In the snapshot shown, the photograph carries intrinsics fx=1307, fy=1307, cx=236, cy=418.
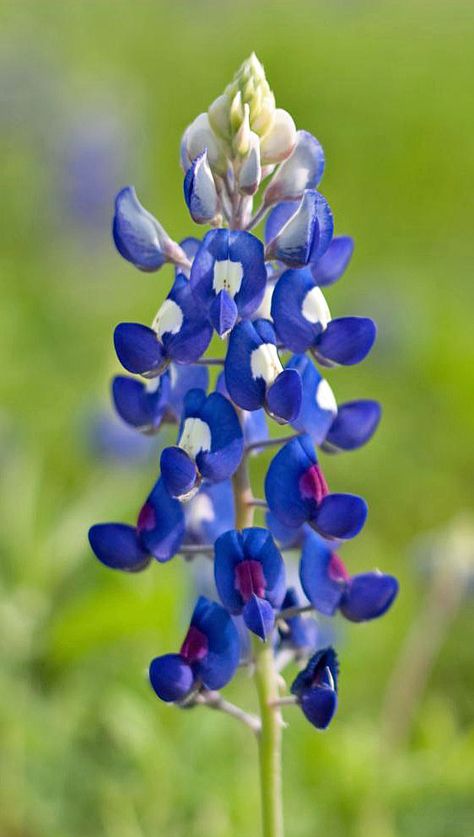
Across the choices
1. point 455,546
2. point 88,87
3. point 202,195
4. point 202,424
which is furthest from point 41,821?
point 88,87

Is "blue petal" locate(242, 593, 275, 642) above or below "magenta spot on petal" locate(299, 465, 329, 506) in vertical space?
below

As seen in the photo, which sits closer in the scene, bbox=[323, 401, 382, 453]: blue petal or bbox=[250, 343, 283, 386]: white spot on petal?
bbox=[250, 343, 283, 386]: white spot on petal

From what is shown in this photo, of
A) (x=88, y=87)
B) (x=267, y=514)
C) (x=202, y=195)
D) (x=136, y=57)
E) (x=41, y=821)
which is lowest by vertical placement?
(x=41, y=821)

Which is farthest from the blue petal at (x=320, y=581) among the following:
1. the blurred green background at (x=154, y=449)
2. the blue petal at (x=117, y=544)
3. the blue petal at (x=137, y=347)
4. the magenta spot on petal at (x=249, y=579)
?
the blurred green background at (x=154, y=449)

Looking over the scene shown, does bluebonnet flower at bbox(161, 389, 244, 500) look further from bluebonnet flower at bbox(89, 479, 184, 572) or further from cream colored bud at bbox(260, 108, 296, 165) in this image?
cream colored bud at bbox(260, 108, 296, 165)

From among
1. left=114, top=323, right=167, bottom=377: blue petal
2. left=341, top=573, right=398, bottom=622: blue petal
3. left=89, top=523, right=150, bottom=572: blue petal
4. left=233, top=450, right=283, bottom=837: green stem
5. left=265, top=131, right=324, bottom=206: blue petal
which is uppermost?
left=265, top=131, right=324, bottom=206: blue petal

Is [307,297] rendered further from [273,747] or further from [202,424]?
[273,747]

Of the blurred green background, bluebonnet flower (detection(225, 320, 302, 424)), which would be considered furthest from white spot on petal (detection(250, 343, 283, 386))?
the blurred green background
